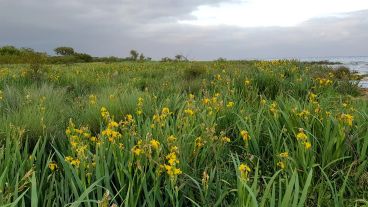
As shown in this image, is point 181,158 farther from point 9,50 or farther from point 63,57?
point 9,50

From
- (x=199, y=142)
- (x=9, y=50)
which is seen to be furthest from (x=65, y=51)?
(x=199, y=142)

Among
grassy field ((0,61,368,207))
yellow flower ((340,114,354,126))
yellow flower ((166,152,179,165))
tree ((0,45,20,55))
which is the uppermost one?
tree ((0,45,20,55))

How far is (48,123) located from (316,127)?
7.84ft

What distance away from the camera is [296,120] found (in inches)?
131

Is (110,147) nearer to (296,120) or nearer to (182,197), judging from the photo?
(182,197)

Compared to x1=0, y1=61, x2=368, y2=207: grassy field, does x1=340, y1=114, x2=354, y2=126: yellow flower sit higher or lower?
higher

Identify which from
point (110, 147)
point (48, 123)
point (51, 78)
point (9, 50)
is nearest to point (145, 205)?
point (110, 147)

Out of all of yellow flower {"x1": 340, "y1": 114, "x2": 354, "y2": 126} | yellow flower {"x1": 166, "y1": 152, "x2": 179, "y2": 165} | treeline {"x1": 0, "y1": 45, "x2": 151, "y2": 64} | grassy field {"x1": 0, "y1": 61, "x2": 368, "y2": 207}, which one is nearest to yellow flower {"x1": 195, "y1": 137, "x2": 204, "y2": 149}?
grassy field {"x1": 0, "y1": 61, "x2": 368, "y2": 207}

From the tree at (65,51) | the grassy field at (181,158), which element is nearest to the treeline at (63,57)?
the tree at (65,51)

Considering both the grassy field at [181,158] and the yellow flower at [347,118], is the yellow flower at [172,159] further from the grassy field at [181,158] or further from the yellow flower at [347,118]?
the yellow flower at [347,118]

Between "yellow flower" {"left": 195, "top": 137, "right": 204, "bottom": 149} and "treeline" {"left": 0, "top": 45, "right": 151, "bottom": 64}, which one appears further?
"treeline" {"left": 0, "top": 45, "right": 151, "bottom": 64}

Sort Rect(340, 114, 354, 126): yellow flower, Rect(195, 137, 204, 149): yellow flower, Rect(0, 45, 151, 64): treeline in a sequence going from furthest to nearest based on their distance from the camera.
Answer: Rect(0, 45, 151, 64): treeline
Rect(340, 114, 354, 126): yellow flower
Rect(195, 137, 204, 149): yellow flower

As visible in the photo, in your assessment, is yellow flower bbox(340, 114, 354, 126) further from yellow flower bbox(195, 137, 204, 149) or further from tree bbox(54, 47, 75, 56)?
tree bbox(54, 47, 75, 56)

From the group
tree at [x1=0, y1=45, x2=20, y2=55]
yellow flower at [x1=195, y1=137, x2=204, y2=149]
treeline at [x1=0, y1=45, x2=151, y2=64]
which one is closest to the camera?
yellow flower at [x1=195, y1=137, x2=204, y2=149]
